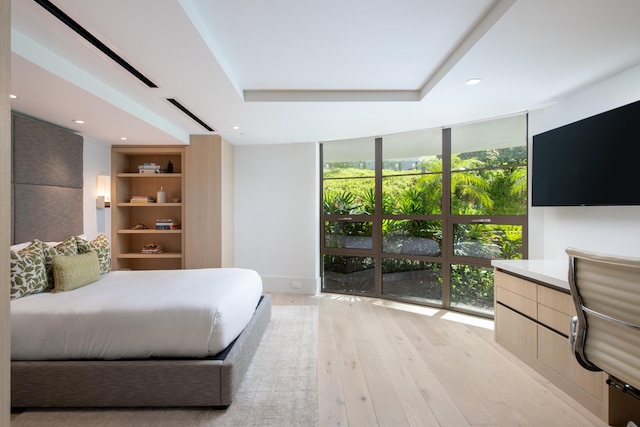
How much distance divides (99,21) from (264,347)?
271cm

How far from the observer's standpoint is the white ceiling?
1824mm

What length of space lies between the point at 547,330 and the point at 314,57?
2666 millimetres

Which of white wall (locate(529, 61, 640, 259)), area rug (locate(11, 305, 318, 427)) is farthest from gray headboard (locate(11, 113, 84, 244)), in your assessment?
white wall (locate(529, 61, 640, 259))

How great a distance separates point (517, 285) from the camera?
2.59 metres

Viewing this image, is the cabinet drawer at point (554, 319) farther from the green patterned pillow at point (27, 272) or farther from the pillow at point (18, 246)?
the pillow at point (18, 246)

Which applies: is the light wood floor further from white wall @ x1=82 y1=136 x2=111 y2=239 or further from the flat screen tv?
white wall @ x1=82 y1=136 x2=111 y2=239

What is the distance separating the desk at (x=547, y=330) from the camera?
188 centimetres

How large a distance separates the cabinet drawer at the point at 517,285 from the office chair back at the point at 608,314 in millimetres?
784

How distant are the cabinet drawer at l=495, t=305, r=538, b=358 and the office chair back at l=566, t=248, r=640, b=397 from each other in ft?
2.89

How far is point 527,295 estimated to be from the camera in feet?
8.11

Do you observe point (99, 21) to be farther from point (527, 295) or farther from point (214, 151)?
point (527, 295)

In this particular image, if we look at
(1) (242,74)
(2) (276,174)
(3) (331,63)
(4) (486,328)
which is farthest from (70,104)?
(4) (486,328)

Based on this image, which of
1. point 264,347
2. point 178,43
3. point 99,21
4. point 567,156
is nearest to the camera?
point 99,21

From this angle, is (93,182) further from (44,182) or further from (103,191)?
(44,182)
